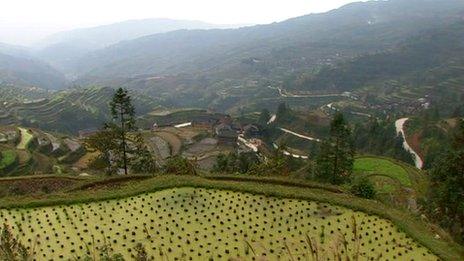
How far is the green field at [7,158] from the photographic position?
5388cm

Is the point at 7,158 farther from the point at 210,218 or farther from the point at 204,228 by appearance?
the point at 204,228

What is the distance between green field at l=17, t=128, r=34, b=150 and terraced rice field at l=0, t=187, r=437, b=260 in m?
46.3

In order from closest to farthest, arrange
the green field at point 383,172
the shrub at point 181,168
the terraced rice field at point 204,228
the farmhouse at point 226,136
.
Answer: the terraced rice field at point 204,228 → the shrub at point 181,168 → the green field at point 383,172 → the farmhouse at point 226,136

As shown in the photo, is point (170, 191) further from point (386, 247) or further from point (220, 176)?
point (386, 247)

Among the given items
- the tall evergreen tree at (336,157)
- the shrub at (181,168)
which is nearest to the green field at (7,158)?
the shrub at (181,168)

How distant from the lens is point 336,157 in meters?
36.0

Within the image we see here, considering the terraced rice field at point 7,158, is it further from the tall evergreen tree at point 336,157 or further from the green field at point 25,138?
the tall evergreen tree at point 336,157

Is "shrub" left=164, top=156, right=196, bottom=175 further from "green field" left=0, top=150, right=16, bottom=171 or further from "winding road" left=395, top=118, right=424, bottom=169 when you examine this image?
"winding road" left=395, top=118, right=424, bottom=169

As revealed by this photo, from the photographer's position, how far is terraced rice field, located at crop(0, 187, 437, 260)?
19.9 meters

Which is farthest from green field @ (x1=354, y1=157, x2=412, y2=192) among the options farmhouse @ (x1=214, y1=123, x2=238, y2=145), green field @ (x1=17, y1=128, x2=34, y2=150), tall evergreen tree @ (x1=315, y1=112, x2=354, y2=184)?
green field @ (x1=17, y1=128, x2=34, y2=150)

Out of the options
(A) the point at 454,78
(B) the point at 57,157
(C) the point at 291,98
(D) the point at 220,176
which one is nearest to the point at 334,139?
(D) the point at 220,176

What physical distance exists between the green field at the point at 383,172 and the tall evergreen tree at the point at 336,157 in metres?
5.07

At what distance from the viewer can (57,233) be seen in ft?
69.8

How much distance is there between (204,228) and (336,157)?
1686cm
